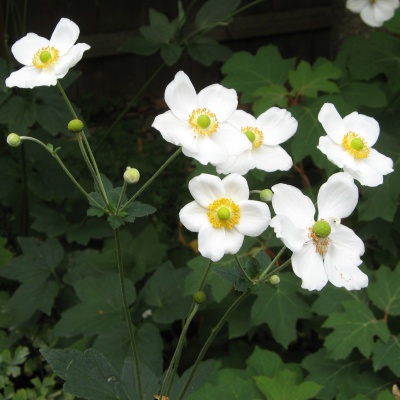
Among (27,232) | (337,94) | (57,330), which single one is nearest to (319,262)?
(57,330)

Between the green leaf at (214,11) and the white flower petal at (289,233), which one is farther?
the green leaf at (214,11)

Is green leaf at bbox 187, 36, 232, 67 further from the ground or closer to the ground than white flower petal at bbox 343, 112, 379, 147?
closer to the ground

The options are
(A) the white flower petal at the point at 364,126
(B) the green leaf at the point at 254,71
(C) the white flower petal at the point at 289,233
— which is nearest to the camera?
(C) the white flower petal at the point at 289,233

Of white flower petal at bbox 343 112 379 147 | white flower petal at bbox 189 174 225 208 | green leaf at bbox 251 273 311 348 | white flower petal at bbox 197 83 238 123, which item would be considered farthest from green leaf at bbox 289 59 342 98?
white flower petal at bbox 189 174 225 208

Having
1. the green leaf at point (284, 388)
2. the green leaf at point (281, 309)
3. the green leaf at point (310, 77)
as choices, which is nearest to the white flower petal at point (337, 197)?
the green leaf at point (284, 388)

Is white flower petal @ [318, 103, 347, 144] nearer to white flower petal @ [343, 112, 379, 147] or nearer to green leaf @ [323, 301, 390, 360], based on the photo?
white flower petal @ [343, 112, 379, 147]

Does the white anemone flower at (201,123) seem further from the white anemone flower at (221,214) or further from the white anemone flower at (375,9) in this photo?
the white anemone flower at (375,9)

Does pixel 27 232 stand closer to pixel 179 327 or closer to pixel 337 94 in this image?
pixel 179 327
